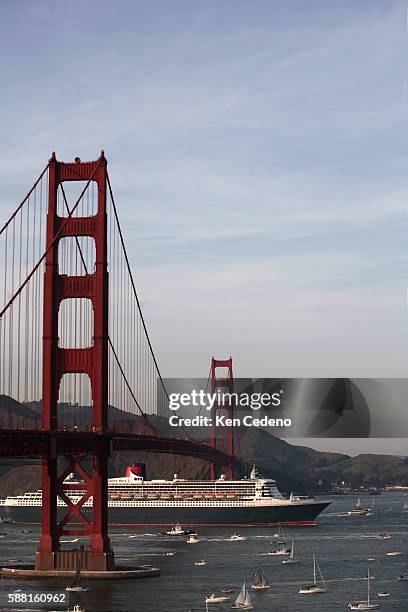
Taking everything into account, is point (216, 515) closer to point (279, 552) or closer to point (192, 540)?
point (192, 540)

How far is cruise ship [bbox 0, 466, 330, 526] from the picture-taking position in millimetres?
135750

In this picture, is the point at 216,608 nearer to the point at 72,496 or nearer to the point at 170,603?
the point at 170,603

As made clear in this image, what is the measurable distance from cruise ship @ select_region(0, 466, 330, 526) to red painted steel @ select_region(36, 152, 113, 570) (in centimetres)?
6621

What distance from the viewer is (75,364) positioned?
69000mm

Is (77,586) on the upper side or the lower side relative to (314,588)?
upper

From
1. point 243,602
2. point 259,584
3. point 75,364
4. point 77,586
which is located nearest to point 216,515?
point 259,584

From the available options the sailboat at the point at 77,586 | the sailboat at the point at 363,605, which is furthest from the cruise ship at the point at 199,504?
the sailboat at the point at 363,605

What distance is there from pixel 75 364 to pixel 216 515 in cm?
7092

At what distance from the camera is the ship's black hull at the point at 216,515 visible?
135 m

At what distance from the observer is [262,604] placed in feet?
209

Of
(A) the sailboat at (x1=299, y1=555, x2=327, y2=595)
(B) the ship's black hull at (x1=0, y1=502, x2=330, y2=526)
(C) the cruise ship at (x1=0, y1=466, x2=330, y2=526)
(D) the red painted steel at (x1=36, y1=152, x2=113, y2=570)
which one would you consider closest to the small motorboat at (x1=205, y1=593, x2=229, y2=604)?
(A) the sailboat at (x1=299, y1=555, x2=327, y2=595)

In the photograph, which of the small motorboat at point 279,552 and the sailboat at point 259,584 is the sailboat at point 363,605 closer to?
the sailboat at point 259,584

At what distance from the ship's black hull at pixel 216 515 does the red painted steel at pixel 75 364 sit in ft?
216

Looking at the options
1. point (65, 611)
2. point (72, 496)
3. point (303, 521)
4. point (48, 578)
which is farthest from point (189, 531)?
point (65, 611)
